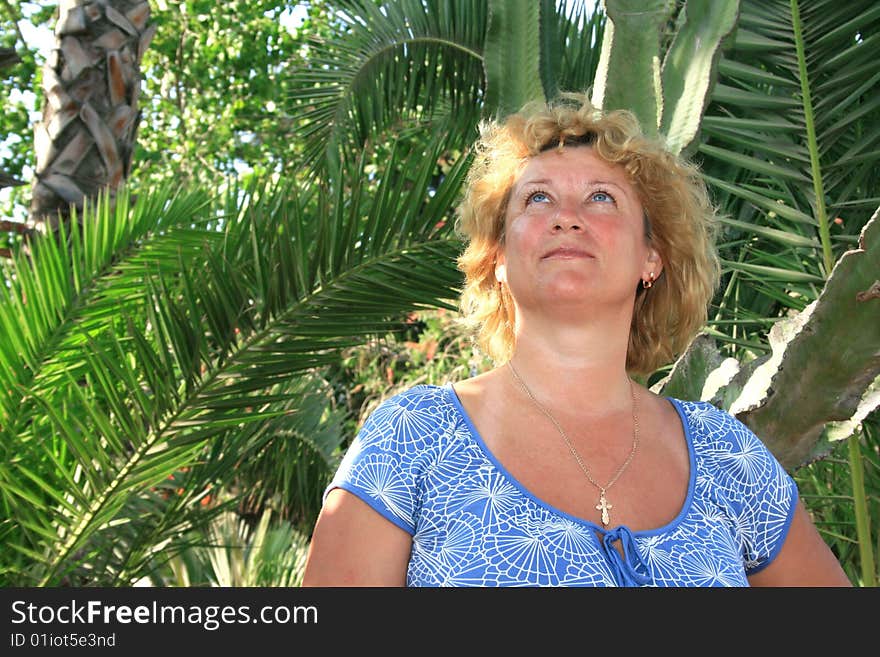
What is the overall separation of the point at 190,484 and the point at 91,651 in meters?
2.08

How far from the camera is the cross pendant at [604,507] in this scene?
1.80 meters

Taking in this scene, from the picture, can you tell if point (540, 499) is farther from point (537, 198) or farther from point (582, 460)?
point (537, 198)

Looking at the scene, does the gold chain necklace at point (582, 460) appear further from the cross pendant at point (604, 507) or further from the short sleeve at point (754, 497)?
the short sleeve at point (754, 497)

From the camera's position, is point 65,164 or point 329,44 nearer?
point 65,164

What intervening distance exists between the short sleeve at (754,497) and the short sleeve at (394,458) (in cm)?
56

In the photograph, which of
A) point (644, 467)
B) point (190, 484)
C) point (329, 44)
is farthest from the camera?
point (329, 44)

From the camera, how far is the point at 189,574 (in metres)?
6.61

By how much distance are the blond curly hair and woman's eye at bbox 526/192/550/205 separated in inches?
3.9

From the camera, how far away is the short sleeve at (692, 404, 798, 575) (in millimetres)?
1970

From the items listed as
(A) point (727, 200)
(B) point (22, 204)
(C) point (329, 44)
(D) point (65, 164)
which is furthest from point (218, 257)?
(B) point (22, 204)

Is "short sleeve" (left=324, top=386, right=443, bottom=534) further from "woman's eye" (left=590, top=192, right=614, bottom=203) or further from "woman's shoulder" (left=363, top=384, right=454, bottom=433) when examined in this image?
"woman's eye" (left=590, top=192, right=614, bottom=203)

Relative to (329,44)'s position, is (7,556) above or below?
below

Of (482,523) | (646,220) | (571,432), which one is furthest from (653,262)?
(482,523)

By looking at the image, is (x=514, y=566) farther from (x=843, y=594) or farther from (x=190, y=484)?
(x=190, y=484)
